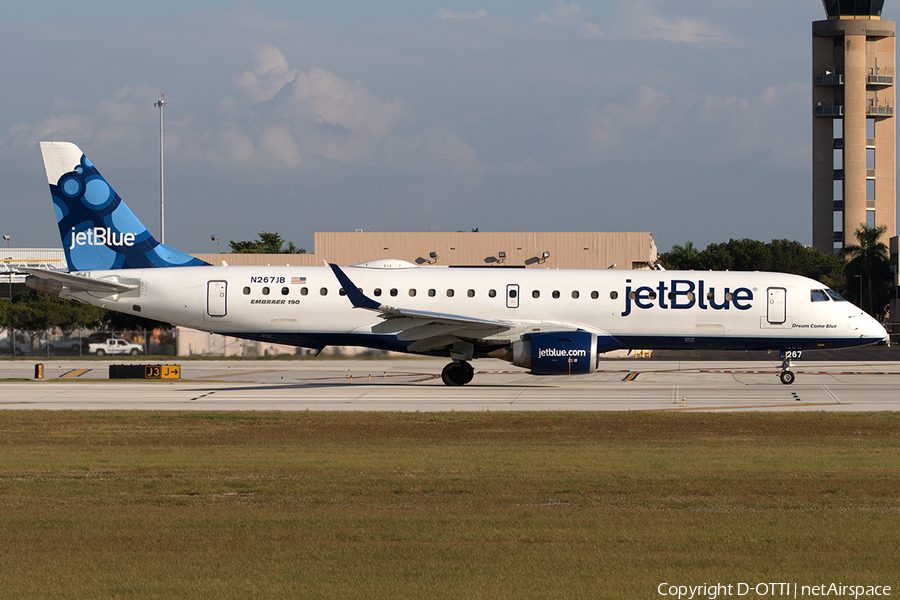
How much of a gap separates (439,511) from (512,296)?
66.5 feet

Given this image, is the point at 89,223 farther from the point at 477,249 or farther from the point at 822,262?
the point at 822,262

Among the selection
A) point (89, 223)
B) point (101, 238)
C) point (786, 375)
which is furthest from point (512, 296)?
point (89, 223)

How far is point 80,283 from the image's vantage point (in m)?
29.7

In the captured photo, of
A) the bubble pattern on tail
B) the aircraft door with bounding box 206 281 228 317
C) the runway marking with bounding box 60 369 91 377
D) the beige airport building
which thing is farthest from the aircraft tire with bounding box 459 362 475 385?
the beige airport building

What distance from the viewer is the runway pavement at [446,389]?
971 inches

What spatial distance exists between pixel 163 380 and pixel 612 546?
1116 inches

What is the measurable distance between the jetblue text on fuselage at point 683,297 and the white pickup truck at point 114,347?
3514 cm

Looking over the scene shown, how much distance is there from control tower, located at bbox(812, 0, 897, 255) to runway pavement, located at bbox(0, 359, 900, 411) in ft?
317

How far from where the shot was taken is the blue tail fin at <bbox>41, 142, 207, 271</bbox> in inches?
1241

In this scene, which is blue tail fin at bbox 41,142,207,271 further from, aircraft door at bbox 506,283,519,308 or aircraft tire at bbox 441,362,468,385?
aircraft door at bbox 506,283,519,308

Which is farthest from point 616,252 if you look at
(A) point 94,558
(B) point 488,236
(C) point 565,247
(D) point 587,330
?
(A) point 94,558

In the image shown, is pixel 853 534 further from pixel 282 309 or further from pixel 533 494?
pixel 282 309

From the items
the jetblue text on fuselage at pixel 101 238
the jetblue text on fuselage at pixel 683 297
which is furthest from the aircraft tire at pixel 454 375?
the jetblue text on fuselage at pixel 101 238

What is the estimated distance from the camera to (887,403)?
25062 mm
